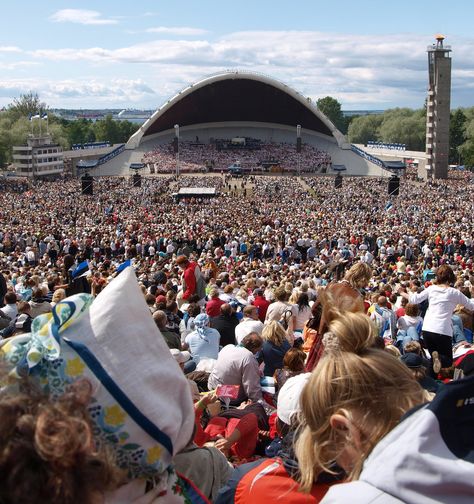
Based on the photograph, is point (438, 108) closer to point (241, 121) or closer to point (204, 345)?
point (241, 121)

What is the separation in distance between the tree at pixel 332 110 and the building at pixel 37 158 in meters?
74.1

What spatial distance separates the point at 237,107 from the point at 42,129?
2428 centimetres

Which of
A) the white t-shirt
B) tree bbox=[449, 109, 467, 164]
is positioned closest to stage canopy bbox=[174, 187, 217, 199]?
the white t-shirt

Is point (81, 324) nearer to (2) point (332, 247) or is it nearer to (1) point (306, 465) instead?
(1) point (306, 465)

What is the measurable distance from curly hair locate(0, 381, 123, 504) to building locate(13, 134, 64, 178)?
2541 inches

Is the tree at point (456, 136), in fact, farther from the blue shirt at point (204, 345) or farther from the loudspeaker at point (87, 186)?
the blue shirt at point (204, 345)

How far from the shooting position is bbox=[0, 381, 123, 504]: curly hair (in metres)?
1.28

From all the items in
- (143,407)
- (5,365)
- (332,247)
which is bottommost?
(332,247)

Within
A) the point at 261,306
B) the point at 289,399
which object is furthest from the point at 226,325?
the point at 289,399

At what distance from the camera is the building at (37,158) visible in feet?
206

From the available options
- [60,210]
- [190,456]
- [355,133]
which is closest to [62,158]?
[60,210]

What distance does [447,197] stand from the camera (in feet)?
130

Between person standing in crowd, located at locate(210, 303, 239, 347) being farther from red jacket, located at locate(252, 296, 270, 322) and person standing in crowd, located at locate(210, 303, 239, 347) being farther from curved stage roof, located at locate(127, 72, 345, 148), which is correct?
curved stage roof, located at locate(127, 72, 345, 148)

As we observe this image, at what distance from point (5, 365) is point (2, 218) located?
30264mm
